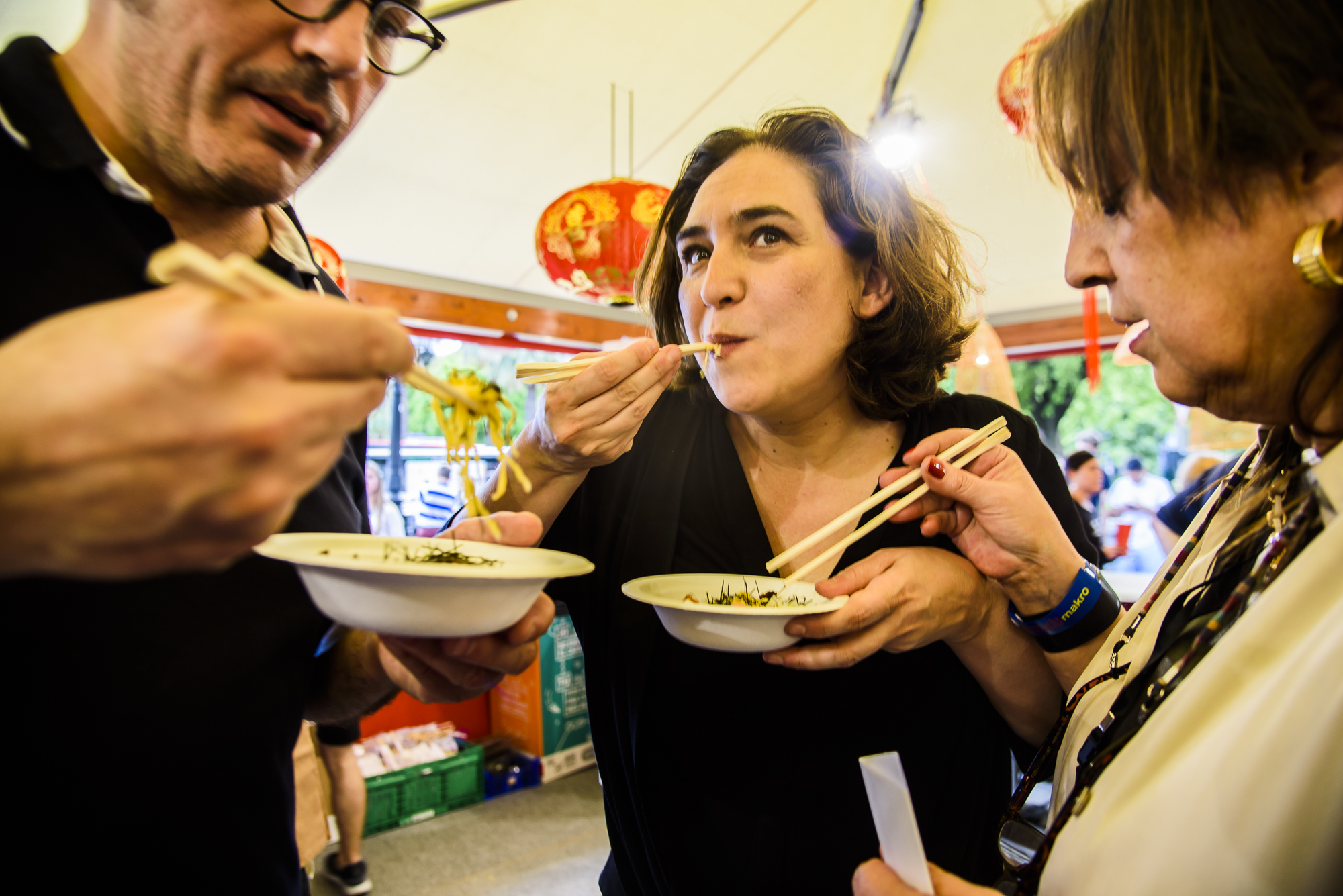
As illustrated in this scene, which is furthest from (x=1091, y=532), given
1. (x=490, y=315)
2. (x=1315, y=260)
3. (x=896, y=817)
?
(x=490, y=315)

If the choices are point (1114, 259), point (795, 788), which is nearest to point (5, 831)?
point (795, 788)

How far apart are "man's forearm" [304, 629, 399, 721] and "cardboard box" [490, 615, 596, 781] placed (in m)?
3.93

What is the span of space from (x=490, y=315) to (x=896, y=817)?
6.77m

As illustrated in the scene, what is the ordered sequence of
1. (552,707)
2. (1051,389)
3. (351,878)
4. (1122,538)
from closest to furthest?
(351,878)
(552,707)
(1122,538)
(1051,389)

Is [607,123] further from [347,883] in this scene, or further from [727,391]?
[347,883]

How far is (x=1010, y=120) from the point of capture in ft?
8.82

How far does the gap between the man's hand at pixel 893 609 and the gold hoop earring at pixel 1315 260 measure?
29.4 inches

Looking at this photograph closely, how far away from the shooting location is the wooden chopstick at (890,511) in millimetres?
1430

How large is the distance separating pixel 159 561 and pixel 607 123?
5000mm

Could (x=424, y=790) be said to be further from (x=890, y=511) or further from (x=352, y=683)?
(x=890, y=511)

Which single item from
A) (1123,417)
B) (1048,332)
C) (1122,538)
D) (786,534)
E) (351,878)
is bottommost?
(351,878)

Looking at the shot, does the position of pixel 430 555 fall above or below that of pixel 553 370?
below

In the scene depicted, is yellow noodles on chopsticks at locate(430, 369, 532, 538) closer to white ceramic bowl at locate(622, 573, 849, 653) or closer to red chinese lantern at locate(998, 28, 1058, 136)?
white ceramic bowl at locate(622, 573, 849, 653)

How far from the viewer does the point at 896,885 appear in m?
0.85
